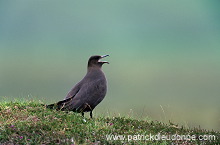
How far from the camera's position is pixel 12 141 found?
242 inches

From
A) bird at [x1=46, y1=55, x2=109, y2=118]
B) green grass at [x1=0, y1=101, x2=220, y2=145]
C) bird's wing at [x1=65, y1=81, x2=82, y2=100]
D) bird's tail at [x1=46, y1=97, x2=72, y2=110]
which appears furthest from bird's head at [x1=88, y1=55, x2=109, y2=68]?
green grass at [x1=0, y1=101, x2=220, y2=145]

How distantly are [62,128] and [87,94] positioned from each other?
6.06ft

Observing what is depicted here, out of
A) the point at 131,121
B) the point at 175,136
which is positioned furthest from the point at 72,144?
the point at 131,121

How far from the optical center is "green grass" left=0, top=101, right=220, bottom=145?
20.8 ft

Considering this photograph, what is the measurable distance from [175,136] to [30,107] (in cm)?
414

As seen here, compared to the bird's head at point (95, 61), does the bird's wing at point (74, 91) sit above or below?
below

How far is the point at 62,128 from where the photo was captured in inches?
276

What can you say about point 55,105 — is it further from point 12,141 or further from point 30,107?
point 12,141

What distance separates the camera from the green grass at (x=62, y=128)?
250 inches

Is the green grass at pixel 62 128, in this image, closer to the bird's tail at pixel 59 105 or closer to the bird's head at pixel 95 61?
the bird's tail at pixel 59 105

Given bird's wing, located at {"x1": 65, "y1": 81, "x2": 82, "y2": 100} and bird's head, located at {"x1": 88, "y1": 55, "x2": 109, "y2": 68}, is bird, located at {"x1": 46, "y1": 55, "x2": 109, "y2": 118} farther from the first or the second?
bird's head, located at {"x1": 88, "y1": 55, "x2": 109, "y2": 68}

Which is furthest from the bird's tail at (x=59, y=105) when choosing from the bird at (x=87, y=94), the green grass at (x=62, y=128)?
the green grass at (x=62, y=128)

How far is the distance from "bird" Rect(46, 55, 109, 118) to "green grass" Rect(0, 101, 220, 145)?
26 centimetres

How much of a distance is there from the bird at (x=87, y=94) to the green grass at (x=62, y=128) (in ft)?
0.85
